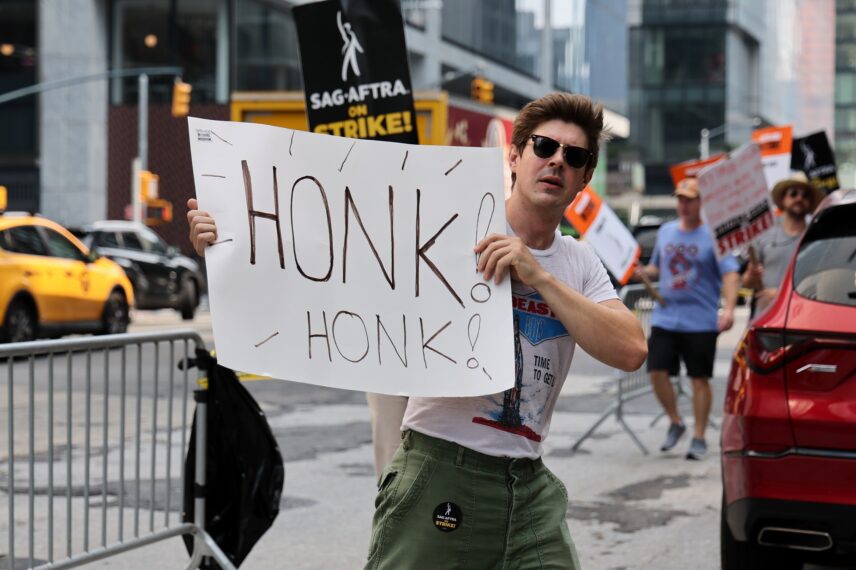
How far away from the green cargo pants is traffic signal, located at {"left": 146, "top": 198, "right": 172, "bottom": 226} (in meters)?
38.3

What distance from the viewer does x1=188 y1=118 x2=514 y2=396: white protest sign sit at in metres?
3.20

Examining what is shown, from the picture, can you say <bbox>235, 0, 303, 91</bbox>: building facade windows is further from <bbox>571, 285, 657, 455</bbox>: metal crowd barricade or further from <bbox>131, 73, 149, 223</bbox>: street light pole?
<bbox>571, 285, 657, 455</bbox>: metal crowd barricade

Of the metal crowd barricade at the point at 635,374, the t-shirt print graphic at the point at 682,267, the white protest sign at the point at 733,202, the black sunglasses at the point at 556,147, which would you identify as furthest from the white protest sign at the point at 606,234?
the black sunglasses at the point at 556,147

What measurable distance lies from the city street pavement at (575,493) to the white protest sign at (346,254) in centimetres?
333

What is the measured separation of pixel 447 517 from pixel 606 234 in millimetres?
7698

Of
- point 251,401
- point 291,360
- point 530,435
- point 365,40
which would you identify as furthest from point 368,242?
point 365,40

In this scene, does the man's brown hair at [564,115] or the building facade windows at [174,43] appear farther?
the building facade windows at [174,43]

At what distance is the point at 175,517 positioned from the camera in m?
7.66

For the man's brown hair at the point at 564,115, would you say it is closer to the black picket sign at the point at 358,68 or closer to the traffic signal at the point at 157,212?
the black picket sign at the point at 358,68

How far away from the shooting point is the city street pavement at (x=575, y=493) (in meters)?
6.67

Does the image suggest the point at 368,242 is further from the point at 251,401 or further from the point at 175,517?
the point at 175,517

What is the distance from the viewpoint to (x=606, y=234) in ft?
35.1

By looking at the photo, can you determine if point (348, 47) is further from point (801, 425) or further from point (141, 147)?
point (141, 147)

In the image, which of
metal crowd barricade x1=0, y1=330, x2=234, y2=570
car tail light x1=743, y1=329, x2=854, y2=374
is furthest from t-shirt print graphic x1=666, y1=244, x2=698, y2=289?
car tail light x1=743, y1=329, x2=854, y2=374
